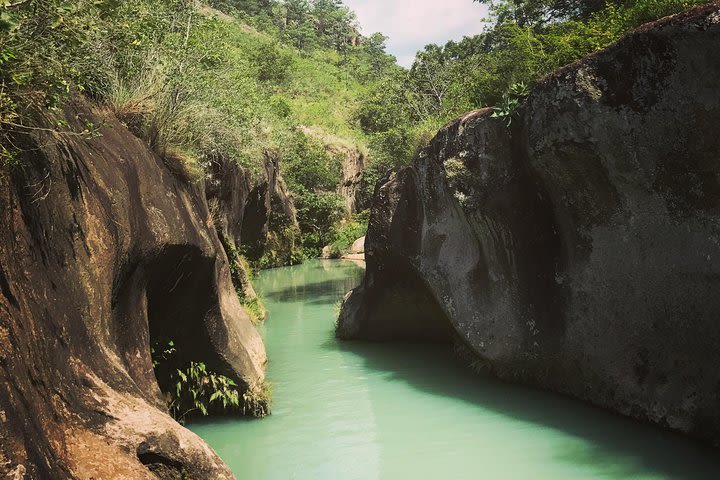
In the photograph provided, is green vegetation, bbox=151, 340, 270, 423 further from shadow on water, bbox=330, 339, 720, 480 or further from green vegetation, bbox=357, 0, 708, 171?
green vegetation, bbox=357, 0, 708, 171

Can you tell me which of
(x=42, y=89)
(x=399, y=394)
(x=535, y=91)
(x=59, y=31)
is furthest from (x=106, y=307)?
(x=535, y=91)

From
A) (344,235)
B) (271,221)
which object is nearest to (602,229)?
(271,221)

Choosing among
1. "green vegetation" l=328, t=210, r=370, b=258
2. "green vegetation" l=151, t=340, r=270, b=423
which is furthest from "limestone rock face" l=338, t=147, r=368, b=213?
"green vegetation" l=151, t=340, r=270, b=423

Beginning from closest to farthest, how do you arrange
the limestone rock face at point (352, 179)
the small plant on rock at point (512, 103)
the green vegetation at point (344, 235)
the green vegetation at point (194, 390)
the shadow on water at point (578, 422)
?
the shadow on water at point (578, 422), the green vegetation at point (194, 390), the small plant on rock at point (512, 103), the green vegetation at point (344, 235), the limestone rock face at point (352, 179)

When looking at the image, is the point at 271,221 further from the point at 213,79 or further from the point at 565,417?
the point at 565,417

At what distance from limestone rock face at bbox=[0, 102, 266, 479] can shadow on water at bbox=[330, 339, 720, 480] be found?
4.25 m

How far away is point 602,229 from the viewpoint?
8.20 metres

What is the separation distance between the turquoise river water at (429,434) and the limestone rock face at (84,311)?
204cm

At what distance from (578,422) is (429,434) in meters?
1.84

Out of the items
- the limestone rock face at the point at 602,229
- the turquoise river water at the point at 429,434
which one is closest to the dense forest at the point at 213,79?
the limestone rock face at the point at 602,229

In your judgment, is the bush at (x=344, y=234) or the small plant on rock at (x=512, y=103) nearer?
the small plant on rock at (x=512, y=103)

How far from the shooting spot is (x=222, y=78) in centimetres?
1227

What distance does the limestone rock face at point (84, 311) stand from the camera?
3.61 meters

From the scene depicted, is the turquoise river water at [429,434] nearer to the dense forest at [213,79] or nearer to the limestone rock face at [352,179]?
A: the dense forest at [213,79]
